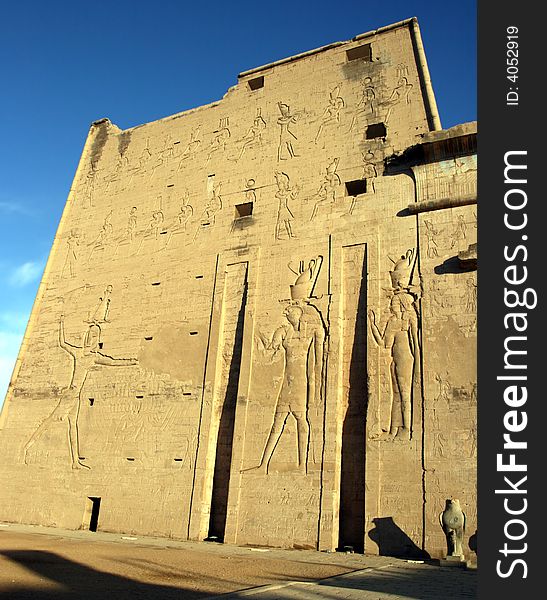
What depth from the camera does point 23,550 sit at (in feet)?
23.9

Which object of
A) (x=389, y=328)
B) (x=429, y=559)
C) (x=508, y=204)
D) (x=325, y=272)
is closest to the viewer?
(x=508, y=204)

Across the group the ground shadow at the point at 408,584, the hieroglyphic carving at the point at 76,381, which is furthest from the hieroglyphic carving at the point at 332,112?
the ground shadow at the point at 408,584

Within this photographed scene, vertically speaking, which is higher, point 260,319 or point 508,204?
point 260,319

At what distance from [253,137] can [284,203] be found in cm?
231

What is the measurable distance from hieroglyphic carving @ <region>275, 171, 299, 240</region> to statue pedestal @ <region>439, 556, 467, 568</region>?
677 centimetres

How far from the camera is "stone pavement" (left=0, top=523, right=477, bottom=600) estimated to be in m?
4.48

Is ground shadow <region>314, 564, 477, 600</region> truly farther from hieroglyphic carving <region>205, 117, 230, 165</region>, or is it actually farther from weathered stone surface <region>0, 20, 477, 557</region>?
hieroglyphic carving <region>205, 117, 230, 165</region>

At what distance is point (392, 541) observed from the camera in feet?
28.9

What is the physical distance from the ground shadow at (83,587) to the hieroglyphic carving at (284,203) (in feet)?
25.2

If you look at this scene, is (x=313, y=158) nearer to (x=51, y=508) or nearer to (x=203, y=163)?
(x=203, y=163)

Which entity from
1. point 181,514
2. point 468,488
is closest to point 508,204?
point 468,488

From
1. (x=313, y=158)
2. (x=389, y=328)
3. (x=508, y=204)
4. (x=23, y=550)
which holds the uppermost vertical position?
(x=313, y=158)

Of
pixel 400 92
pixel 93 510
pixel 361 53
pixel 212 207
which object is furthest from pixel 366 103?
pixel 93 510

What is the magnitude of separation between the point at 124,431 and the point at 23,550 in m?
4.63
